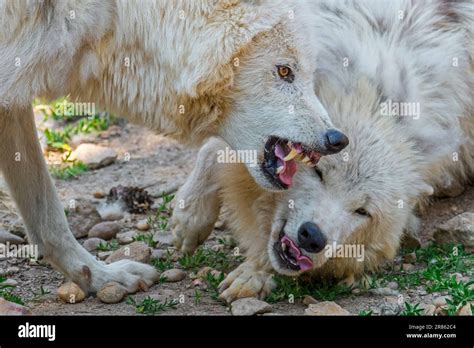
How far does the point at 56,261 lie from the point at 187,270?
2.77 feet

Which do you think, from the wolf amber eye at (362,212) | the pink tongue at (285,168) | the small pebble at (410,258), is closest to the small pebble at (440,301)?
the wolf amber eye at (362,212)

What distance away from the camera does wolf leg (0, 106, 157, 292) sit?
5.79m

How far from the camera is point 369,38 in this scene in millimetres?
6113

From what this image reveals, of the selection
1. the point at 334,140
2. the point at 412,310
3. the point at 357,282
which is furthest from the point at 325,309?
the point at 334,140

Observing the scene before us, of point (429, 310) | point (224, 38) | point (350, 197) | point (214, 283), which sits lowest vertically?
point (429, 310)

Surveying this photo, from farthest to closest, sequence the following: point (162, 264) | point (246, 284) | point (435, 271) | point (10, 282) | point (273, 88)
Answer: point (162, 264), point (435, 271), point (10, 282), point (246, 284), point (273, 88)

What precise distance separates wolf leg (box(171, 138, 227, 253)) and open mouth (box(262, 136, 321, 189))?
3.75ft

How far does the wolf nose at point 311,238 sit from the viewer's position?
18.1 feet

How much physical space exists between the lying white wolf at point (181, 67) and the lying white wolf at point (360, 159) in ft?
0.89

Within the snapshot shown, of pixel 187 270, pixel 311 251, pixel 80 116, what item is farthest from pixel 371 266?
pixel 80 116

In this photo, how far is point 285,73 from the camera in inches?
197

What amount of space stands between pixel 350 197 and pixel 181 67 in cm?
132

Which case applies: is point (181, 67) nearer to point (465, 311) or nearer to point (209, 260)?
point (209, 260)

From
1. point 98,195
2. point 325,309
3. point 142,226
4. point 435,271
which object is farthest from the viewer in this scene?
point 98,195
